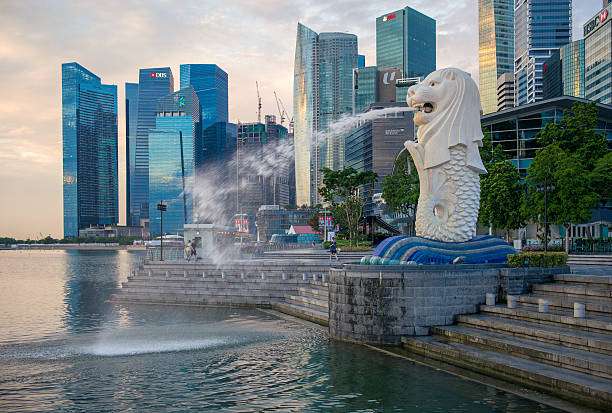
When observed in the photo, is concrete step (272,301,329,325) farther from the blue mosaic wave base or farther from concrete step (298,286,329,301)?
the blue mosaic wave base

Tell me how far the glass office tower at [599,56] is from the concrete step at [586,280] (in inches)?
5214

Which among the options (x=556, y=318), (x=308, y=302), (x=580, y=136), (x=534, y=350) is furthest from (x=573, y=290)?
(x=580, y=136)

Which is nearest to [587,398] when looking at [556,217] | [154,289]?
[154,289]

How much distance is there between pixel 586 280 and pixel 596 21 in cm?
15064

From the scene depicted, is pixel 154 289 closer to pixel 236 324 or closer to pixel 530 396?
pixel 236 324

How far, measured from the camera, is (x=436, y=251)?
68.8ft

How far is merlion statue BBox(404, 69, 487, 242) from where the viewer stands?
2305 centimetres

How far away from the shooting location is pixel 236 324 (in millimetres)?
24438

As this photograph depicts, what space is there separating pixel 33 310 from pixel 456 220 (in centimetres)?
2421

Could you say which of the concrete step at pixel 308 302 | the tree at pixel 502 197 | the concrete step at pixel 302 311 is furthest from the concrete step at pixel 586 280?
the tree at pixel 502 197

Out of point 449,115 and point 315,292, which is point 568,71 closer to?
point 449,115

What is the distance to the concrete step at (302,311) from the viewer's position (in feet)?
78.3

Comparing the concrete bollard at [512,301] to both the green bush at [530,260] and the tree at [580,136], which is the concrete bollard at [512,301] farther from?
the tree at [580,136]

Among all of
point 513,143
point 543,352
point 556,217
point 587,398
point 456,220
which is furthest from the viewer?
point 513,143
